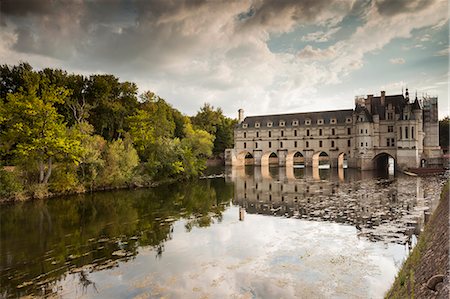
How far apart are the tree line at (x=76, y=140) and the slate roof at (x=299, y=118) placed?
64.8ft

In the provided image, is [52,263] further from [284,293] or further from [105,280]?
[284,293]

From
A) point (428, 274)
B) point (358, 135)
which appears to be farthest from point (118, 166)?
point (358, 135)

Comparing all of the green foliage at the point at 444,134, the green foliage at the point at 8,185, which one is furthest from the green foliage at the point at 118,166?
the green foliage at the point at 444,134

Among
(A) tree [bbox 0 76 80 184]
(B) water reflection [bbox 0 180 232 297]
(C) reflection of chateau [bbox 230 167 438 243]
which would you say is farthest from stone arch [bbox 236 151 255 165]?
(A) tree [bbox 0 76 80 184]

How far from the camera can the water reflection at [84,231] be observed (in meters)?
9.77

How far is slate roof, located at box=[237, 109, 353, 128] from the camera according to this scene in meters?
52.8

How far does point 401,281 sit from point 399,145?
4078cm

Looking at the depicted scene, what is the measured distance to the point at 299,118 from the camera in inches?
2223

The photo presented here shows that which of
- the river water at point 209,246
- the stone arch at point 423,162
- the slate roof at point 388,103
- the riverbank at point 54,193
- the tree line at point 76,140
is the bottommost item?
the river water at point 209,246

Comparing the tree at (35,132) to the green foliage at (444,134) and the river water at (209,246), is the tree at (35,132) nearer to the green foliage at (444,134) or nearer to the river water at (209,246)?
the river water at (209,246)

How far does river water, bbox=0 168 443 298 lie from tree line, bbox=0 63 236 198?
11.4ft

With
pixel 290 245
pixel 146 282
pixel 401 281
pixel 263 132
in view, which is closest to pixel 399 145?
pixel 263 132

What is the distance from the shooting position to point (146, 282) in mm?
8906

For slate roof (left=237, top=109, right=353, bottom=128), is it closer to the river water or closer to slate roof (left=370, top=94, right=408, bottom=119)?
slate roof (left=370, top=94, right=408, bottom=119)
